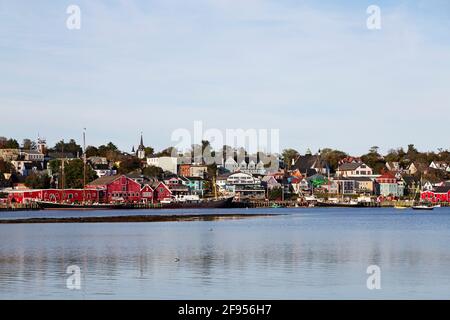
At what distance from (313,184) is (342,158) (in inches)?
957

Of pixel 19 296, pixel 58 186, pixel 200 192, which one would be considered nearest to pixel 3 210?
pixel 58 186

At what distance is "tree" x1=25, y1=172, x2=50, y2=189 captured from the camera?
136250mm

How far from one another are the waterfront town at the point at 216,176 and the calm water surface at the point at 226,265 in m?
72.3

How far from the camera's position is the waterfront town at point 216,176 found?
4968 inches

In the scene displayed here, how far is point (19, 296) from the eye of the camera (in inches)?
969

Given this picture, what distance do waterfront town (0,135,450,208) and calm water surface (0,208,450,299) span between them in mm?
72261

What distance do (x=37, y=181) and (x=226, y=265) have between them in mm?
108101

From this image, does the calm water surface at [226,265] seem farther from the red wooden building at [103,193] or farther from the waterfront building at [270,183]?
the waterfront building at [270,183]

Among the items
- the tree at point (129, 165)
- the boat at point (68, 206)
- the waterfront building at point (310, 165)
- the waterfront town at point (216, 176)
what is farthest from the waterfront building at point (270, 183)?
the boat at point (68, 206)

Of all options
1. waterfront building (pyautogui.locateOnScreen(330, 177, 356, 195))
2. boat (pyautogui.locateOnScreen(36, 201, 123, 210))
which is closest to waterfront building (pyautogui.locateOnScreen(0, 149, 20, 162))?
boat (pyautogui.locateOnScreen(36, 201, 123, 210))

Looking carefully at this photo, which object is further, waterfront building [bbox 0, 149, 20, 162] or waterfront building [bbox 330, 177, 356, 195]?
waterfront building [bbox 0, 149, 20, 162]

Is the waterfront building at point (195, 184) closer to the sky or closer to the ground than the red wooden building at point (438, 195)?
closer to the sky

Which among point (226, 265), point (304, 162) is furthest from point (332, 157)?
point (226, 265)
